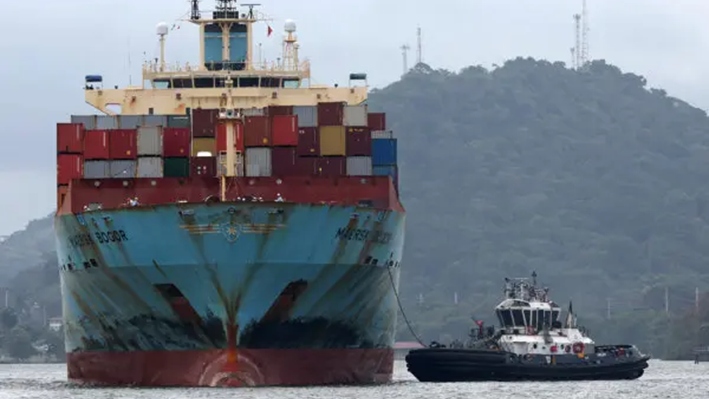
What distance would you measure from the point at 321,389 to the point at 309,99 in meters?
22.7

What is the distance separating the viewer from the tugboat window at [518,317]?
9075 centimetres

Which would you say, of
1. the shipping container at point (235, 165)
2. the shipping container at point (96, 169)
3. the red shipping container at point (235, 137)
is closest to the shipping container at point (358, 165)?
the shipping container at point (235, 165)

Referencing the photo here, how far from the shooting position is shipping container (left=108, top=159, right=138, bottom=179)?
7806 centimetres

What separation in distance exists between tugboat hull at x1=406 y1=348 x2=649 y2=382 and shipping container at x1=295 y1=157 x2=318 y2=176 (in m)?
12.9

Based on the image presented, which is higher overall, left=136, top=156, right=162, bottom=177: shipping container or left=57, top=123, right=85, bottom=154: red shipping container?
left=57, top=123, right=85, bottom=154: red shipping container

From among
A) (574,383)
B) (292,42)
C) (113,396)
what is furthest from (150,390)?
(292,42)

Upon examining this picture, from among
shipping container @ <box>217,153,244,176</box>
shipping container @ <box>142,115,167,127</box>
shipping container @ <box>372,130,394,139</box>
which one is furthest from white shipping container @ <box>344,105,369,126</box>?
shipping container @ <box>142,115,167,127</box>

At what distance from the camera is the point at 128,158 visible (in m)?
78.1

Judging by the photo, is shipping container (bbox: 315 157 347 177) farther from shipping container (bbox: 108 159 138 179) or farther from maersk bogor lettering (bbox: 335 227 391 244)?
shipping container (bbox: 108 159 138 179)

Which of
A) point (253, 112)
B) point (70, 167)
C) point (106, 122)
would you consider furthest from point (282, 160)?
point (106, 122)

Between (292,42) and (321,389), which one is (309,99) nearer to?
(292,42)

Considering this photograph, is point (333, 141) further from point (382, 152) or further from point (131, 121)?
point (131, 121)

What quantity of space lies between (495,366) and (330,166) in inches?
541

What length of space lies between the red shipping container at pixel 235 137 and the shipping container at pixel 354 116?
557 cm
